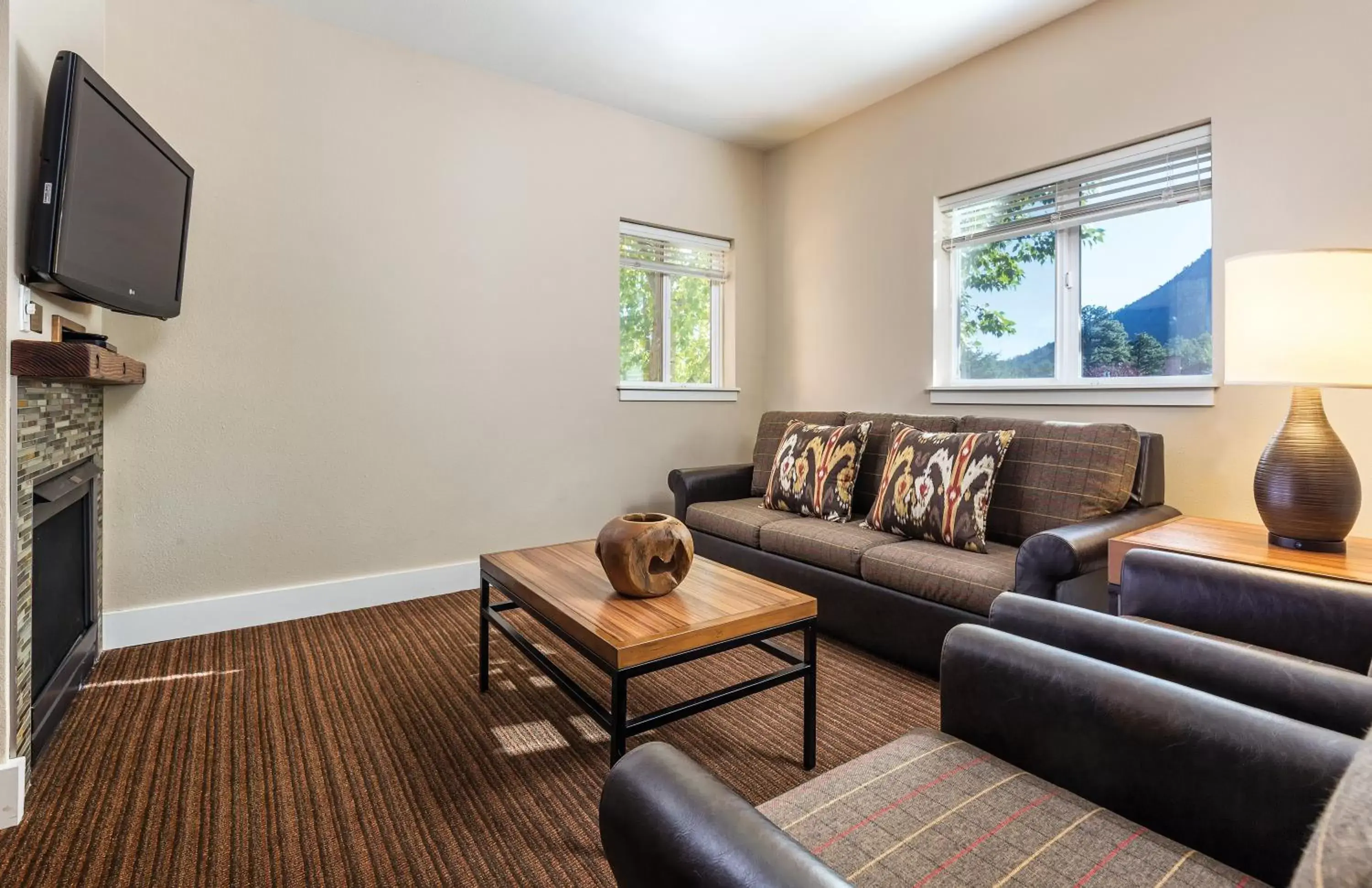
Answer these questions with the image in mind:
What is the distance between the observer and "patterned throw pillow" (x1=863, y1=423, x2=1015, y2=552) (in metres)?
2.39

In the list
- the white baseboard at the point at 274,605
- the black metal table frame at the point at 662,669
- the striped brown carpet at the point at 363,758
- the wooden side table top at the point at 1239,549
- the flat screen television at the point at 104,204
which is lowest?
the striped brown carpet at the point at 363,758

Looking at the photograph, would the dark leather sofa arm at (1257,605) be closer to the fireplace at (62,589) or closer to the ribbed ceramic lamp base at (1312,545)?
the ribbed ceramic lamp base at (1312,545)

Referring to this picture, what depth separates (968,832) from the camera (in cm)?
83

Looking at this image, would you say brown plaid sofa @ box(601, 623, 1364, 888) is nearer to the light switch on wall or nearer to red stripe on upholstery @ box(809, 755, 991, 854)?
red stripe on upholstery @ box(809, 755, 991, 854)

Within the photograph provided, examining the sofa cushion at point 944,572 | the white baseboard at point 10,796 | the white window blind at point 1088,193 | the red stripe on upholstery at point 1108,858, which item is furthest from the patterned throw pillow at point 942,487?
the white baseboard at point 10,796

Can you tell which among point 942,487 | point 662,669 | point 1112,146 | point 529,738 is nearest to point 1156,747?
point 662,669

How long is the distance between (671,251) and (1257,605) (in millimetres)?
3435

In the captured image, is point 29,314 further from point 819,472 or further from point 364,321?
point 819,472

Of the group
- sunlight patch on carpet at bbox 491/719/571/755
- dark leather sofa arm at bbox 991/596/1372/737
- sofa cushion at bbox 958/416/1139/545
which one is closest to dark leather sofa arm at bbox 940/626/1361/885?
dark leather sofa arm at bbox 991/596/1372/737

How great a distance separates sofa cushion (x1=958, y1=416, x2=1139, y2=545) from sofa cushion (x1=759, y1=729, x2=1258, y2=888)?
162 cm

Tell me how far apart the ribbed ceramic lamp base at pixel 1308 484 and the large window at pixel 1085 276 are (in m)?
0.64

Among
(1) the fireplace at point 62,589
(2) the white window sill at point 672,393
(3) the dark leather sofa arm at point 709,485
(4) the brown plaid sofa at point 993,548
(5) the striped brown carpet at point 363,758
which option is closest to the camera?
(5) the striped brown carpet at point 363,758

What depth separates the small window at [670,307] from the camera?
3916 mm

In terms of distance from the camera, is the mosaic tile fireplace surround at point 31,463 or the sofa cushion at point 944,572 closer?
the mosaic tile fireplace surround at point 31,463
